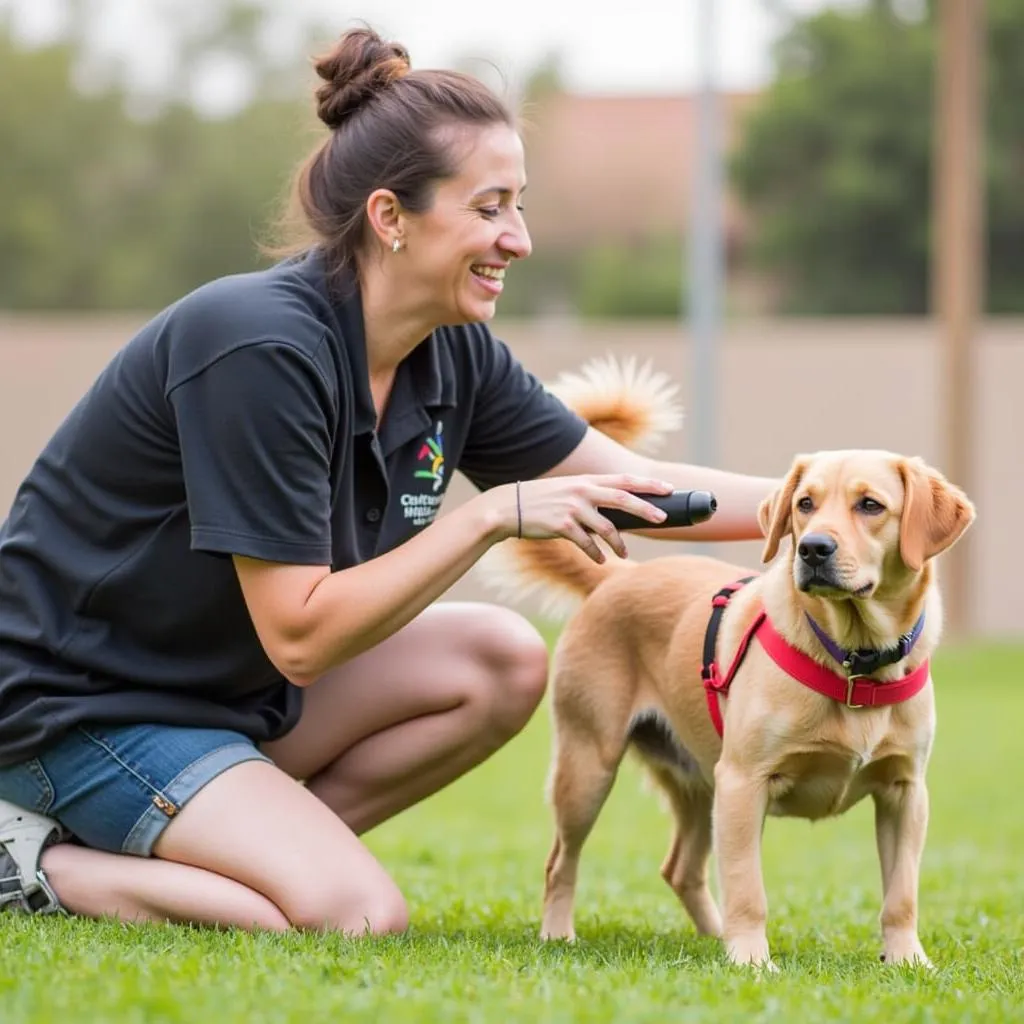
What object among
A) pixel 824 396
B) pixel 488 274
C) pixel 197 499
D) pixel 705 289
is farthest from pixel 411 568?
pixel 824 396

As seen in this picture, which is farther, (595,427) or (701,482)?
(595,427)

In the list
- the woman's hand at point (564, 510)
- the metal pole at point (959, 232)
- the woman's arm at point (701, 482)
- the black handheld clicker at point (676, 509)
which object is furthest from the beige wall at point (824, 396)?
the woman's hand at point (564, 510)

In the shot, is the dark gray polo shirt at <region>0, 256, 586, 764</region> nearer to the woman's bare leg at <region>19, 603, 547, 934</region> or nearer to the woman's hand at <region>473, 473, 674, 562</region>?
the woman's bare leg at <region>19, 603, 547, 934</region>

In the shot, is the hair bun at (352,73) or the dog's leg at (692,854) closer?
the hair bun at (352,73)

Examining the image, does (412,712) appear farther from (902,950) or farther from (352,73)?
(352,73)

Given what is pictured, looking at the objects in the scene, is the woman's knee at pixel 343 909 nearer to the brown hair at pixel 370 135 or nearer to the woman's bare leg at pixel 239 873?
the woman's bare leg at pixel 239 873

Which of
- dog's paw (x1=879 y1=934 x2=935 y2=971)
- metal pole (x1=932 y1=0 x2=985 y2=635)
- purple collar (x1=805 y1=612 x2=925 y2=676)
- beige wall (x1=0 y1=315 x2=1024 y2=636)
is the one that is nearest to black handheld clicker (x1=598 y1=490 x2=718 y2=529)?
purple collar (x1=805 y1=612 x2=925 y2=676)

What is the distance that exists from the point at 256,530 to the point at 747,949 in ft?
4.15

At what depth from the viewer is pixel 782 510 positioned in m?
3.76

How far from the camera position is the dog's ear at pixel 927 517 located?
3627 millimetres

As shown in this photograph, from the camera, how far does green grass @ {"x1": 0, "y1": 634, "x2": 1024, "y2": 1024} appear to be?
2.72 meters

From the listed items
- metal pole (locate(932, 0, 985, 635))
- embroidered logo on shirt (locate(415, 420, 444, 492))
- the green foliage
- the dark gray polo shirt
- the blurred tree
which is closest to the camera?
the dark gray polo shirt

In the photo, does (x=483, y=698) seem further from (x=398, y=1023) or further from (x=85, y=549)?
(x=398, y=1023)

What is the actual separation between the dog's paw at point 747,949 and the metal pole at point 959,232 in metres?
12.2
